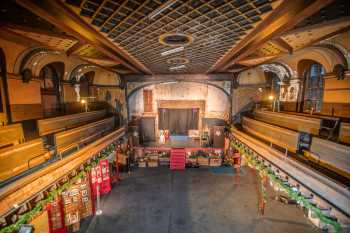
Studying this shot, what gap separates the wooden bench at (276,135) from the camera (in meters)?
6.04

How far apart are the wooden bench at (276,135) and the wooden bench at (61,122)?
30.1 ft

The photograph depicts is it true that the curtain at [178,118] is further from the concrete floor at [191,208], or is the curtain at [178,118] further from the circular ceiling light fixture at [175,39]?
the circular ceiling light fixture at [175,39]

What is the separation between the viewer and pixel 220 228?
745cm

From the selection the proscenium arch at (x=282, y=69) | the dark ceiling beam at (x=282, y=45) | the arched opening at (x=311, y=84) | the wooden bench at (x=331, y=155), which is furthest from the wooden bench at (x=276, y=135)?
the proscenium arch at (x=282, y=69)

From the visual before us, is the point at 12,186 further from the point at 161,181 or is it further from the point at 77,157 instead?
the point at 161,181

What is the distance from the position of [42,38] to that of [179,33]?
4323 mm

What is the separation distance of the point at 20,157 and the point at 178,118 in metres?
11.1

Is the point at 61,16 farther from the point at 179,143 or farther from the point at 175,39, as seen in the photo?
the point at 179,143

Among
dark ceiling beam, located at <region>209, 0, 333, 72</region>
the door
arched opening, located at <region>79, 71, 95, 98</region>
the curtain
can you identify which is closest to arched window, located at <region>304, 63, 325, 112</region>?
dark ceiling beam, located at <region>209, 0, 333, 72</region>

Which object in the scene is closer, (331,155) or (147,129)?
(331,155)

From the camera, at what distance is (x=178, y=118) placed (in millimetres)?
14555

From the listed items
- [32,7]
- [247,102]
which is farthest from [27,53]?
[247,102]

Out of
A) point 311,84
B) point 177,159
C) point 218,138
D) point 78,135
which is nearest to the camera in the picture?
point 78,135

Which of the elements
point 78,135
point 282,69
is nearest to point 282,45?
point 282,69
